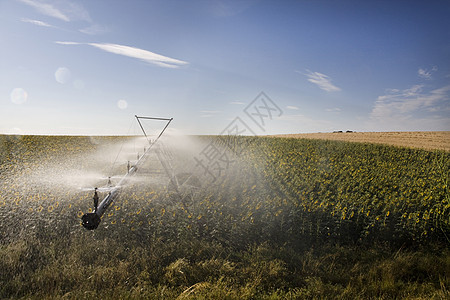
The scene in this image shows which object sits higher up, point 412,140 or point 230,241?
point 412,140

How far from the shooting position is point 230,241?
7.89 meters

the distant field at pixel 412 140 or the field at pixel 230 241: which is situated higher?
the distant field at pixel 412 140

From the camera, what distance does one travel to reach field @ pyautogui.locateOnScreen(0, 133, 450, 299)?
6.01 metres

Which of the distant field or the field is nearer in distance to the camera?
the field

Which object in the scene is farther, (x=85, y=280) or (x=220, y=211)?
(x=220, y=211)

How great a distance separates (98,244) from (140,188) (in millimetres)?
3764

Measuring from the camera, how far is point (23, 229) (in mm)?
8406

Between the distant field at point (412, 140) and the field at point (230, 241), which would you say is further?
the distant field at point (412, 140)

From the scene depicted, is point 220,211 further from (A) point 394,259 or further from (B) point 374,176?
(B) point 374,176

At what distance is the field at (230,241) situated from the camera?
6.01m

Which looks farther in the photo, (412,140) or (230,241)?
(412,140)

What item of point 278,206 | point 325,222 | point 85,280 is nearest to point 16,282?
point 85,280

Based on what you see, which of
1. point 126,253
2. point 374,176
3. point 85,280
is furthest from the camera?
point 374,176

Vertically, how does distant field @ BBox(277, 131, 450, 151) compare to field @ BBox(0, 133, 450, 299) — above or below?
A: above
